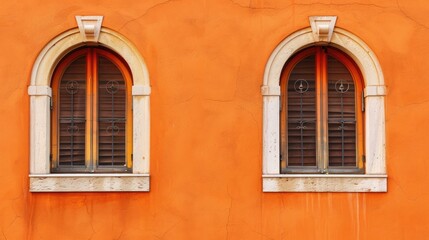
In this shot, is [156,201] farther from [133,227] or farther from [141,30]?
[141,30]

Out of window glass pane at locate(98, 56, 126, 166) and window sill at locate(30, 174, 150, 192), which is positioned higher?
window glass pane at locate(98, 56, 126, 166)

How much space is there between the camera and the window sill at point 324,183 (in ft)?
22.9

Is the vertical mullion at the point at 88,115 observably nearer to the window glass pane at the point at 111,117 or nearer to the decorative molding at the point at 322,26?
the window glass pane at the point at 111,117

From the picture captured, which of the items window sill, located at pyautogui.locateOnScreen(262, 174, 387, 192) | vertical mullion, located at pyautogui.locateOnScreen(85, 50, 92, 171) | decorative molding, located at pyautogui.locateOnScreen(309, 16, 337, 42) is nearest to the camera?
window sill, located at pyautogui.locateOnScreen(262, 174, 387, 192)

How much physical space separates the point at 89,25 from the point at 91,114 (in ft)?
3.22

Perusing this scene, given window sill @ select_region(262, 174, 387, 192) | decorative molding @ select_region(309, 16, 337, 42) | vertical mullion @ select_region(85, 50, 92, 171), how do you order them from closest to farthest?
window sill @ select_region(262, 174, 387, 192) → decorative molding @ select_region(309, 16, 337, 42) → vertical mullion @ select_region(85, 50, 92, 171)

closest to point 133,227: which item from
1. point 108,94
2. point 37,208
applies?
point 37,208

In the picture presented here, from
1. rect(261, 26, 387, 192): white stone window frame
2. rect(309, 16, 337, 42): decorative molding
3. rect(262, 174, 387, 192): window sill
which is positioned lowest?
rect(262, 174, 387, 192): window sill

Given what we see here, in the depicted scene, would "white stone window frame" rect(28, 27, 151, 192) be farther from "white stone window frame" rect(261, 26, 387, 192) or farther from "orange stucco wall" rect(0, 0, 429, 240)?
"white stone window frame" rect(261, 26, 387, 192)

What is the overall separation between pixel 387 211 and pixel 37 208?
375 cm

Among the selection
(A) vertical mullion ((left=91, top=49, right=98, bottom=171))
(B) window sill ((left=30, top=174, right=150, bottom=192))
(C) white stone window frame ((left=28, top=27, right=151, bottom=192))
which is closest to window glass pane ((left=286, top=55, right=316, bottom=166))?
(C) white stone window frame ((left=28, top=27, right=151, bottom=192))

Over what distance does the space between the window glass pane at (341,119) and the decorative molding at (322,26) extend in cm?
40

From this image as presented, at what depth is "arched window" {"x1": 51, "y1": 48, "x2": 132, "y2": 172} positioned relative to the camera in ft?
23.8

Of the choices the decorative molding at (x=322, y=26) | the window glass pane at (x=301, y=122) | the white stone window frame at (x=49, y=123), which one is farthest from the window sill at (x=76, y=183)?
the decorative molding at (x=322, y=26)
